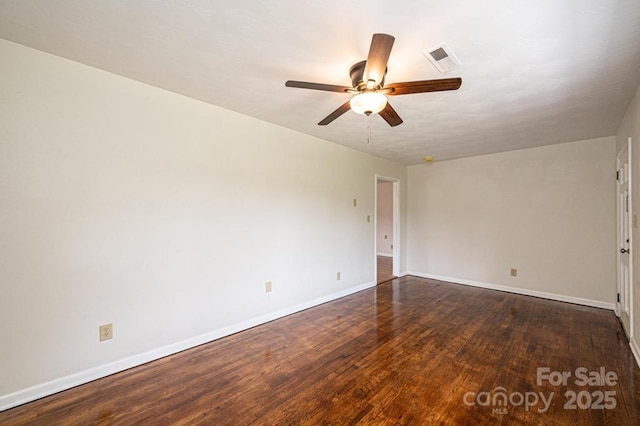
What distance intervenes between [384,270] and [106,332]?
5.35 m

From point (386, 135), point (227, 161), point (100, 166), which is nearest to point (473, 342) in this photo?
point (386, 135)

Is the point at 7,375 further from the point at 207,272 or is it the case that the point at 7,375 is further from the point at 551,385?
the point at 551,385

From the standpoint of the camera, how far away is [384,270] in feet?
20.8

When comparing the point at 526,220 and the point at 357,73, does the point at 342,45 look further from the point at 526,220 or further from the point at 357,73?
the point at 526,220

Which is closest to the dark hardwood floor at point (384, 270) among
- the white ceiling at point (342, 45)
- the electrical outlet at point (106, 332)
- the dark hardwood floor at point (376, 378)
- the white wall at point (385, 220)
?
the white wall at point (385, 220)

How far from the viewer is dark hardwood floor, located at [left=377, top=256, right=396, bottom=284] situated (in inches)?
219

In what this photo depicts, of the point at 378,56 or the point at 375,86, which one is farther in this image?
the point at 375,86

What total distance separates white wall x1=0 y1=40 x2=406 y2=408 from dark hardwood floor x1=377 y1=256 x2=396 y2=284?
8.49 ft

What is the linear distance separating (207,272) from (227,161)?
1236 mm

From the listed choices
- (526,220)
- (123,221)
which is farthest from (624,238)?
(123,221)

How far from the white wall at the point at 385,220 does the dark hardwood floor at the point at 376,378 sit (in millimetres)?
5173

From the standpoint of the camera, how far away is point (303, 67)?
2.05 meters

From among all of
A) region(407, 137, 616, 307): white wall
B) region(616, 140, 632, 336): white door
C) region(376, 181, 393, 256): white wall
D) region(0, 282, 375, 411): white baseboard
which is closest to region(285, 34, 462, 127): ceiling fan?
region(0, 282, 375, 411): white baseboard

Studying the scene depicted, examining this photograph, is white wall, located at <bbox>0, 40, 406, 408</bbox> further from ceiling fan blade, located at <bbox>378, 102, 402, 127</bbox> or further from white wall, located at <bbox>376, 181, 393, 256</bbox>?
white wall, located at <bbox>376, 181, 393, 256</bbox>
